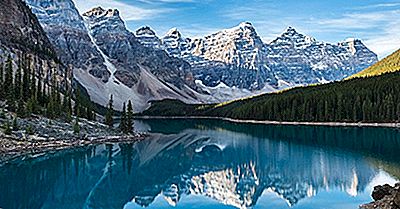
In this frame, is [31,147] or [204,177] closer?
[204,177]

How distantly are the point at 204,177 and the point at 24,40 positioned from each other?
124 m

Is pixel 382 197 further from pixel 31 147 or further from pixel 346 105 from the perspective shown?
pixel 346 105

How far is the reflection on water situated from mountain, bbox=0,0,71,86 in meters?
79.9

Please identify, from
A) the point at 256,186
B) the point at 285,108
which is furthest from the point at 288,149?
the point at 285,108

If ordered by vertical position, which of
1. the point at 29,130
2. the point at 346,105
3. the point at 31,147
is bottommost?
the point at 31,147

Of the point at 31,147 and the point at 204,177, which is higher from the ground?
the point at 31,147

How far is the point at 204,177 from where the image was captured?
53.7 metres

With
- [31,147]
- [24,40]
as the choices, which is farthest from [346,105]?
[24,40]

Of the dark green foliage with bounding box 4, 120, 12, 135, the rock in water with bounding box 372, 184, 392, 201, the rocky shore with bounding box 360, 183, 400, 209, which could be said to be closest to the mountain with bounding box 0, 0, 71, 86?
the dark green foliage with bounding box 4, 120, 12, 135

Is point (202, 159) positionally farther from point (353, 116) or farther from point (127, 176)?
point (353, 116)

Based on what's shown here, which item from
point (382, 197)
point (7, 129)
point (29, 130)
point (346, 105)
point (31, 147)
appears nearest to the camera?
point (382, 197)

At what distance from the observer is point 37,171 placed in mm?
53656

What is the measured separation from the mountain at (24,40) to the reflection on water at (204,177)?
79.9 m

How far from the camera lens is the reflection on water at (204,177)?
39781 mm
